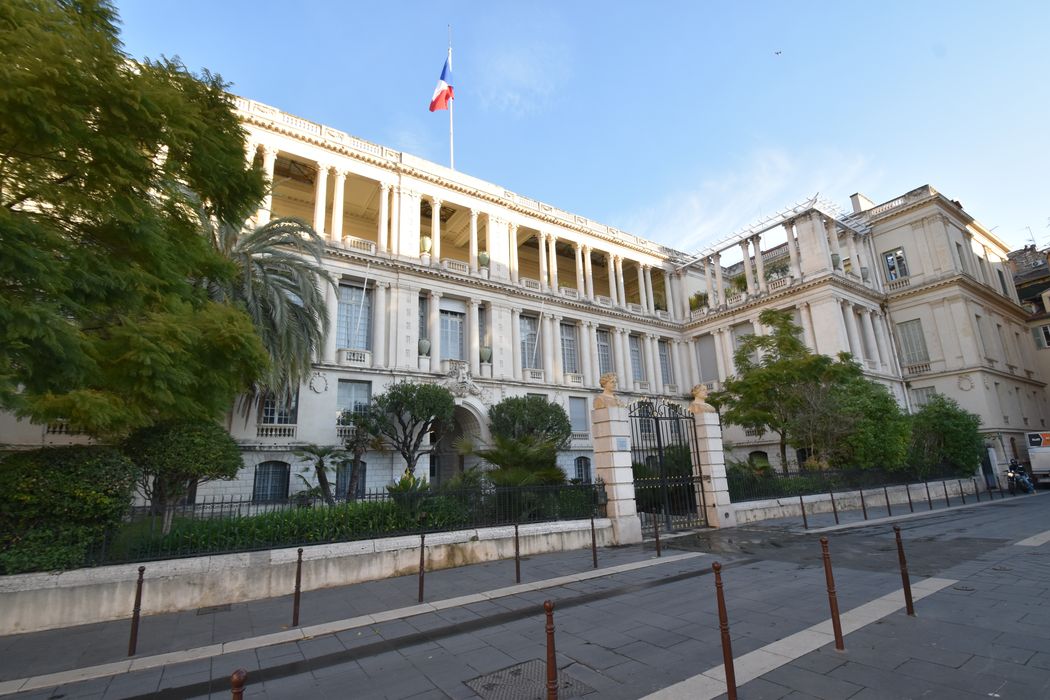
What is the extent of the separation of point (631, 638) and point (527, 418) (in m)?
17.5

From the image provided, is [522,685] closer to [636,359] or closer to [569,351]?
[569,351]

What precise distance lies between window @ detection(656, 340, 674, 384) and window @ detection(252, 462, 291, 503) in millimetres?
26073

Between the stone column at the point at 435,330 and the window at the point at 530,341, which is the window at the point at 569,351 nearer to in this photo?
the window at the point at 530,341

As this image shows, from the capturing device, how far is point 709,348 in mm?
37719

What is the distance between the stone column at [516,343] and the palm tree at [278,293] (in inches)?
468

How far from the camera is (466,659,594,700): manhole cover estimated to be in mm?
4379

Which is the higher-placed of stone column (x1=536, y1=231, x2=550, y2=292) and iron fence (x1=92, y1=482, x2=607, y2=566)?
stone column (x1=536, y1=231, x2=550, y2=292)

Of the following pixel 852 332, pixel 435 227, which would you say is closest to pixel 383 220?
pixel 435 227

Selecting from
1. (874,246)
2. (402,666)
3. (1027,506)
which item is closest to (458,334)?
(402,666)

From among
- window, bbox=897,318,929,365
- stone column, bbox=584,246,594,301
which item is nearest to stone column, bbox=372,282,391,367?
stone column, bbox=584,246,594,301

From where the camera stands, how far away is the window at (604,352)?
33844 mm

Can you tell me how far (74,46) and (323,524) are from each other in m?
7.77

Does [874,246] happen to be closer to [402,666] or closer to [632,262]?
[632,262]

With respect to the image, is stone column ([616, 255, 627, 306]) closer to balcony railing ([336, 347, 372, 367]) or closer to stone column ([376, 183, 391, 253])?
stone column ([376, 183, 391, 253])
